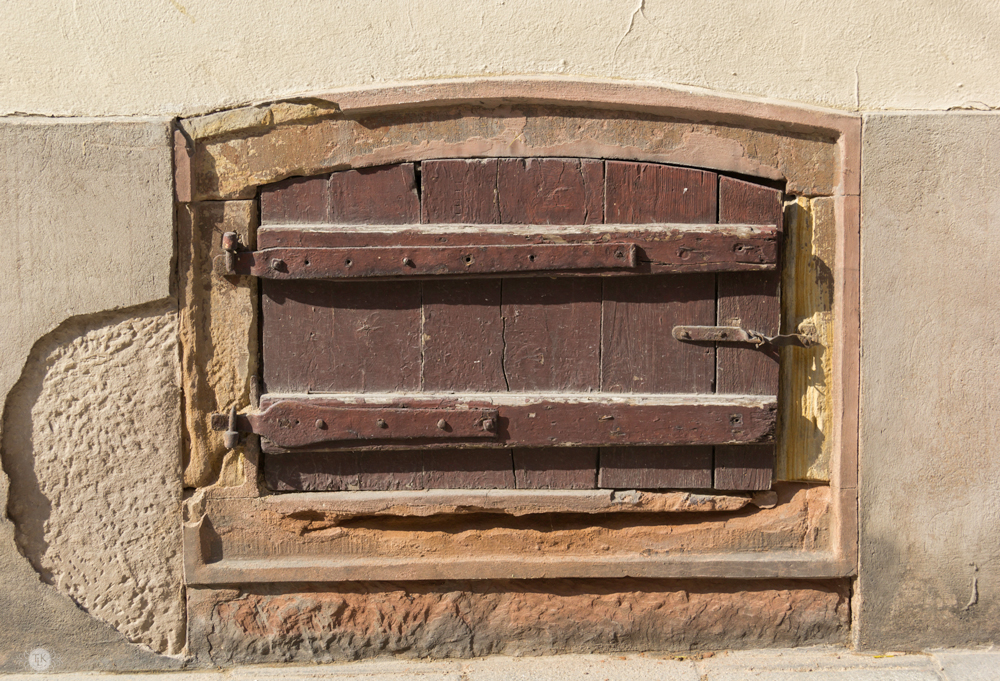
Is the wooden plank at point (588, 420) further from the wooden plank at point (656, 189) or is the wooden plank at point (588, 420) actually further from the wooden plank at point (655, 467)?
the wooden plank at point (656, 189)

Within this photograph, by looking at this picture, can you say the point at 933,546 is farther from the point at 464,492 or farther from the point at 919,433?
the point at 464,492

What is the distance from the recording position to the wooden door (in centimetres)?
184

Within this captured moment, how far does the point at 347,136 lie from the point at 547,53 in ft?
2.06

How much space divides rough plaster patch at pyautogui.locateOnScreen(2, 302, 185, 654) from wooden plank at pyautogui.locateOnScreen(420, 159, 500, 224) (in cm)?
84

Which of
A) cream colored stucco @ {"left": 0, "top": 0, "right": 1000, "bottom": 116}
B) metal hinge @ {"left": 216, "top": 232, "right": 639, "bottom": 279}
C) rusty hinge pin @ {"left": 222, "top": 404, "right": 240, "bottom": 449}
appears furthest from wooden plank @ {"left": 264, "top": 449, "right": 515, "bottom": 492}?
cream colored stucco @ {"left": 0, "top": 0, "right": 1000, "bottom": 116}

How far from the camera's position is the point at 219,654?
6.48 feet

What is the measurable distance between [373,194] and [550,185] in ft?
1.69

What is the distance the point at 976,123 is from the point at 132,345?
2.54 meters

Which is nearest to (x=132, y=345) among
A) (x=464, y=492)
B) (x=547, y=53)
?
(x=464, y=492)

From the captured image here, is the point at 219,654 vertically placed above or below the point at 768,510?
below

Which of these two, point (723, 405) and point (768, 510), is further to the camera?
point (768, 510)

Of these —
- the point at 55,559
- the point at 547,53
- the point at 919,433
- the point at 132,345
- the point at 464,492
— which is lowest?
the point at 55,559

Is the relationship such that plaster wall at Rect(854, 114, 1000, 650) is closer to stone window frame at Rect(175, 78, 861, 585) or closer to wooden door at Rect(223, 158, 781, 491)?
stone window frame at Rect(175, 78, 861, 585)

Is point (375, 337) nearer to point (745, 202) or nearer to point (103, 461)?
point (103, 461)
